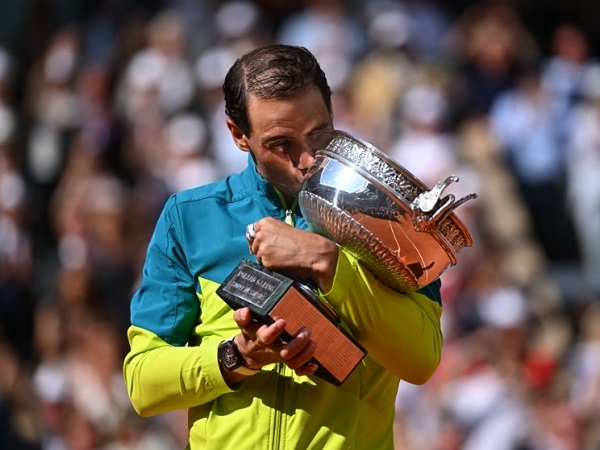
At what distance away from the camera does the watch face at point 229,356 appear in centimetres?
292

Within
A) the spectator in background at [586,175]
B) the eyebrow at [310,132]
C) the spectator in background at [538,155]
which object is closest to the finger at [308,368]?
the eyebrow at [310,132]

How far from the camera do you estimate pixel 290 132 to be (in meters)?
3.04

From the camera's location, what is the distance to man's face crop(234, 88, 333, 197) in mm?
3025

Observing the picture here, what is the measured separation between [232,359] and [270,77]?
64 centimetres

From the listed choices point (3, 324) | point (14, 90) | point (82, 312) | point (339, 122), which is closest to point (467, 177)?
point (339, 122)

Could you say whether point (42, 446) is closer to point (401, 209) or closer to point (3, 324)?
point (3, 324)

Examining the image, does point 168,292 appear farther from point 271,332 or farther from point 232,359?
point 271,332

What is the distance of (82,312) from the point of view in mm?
9117

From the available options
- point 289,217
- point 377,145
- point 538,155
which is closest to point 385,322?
point 289,217

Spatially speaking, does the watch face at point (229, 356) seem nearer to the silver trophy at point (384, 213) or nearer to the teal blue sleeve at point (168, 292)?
the teal blue sleeve at point (168, 292)

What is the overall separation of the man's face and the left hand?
0.73 ft

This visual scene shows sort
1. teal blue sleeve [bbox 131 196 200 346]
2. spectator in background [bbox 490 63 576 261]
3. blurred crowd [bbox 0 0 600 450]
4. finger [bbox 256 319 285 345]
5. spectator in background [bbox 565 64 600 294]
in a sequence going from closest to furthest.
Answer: finger [bbox 256 319 285 345] → teal blue sleeve [bbox 131 196 200 346] → blurred crowd [bbox 0 0 600 450] → spectator in background [bbox 565 64 600 294] → spectator in background [bbox 490 63 576 261]

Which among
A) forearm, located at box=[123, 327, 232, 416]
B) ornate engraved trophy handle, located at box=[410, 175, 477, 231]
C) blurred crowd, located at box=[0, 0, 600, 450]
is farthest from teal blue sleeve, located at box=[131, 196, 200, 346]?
blurred crowd, located at box=[0, 0, 600, 450]

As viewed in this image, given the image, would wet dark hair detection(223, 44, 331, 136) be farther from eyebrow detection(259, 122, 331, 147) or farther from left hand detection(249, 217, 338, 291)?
left hand detection(249, 217, 338, 291)
